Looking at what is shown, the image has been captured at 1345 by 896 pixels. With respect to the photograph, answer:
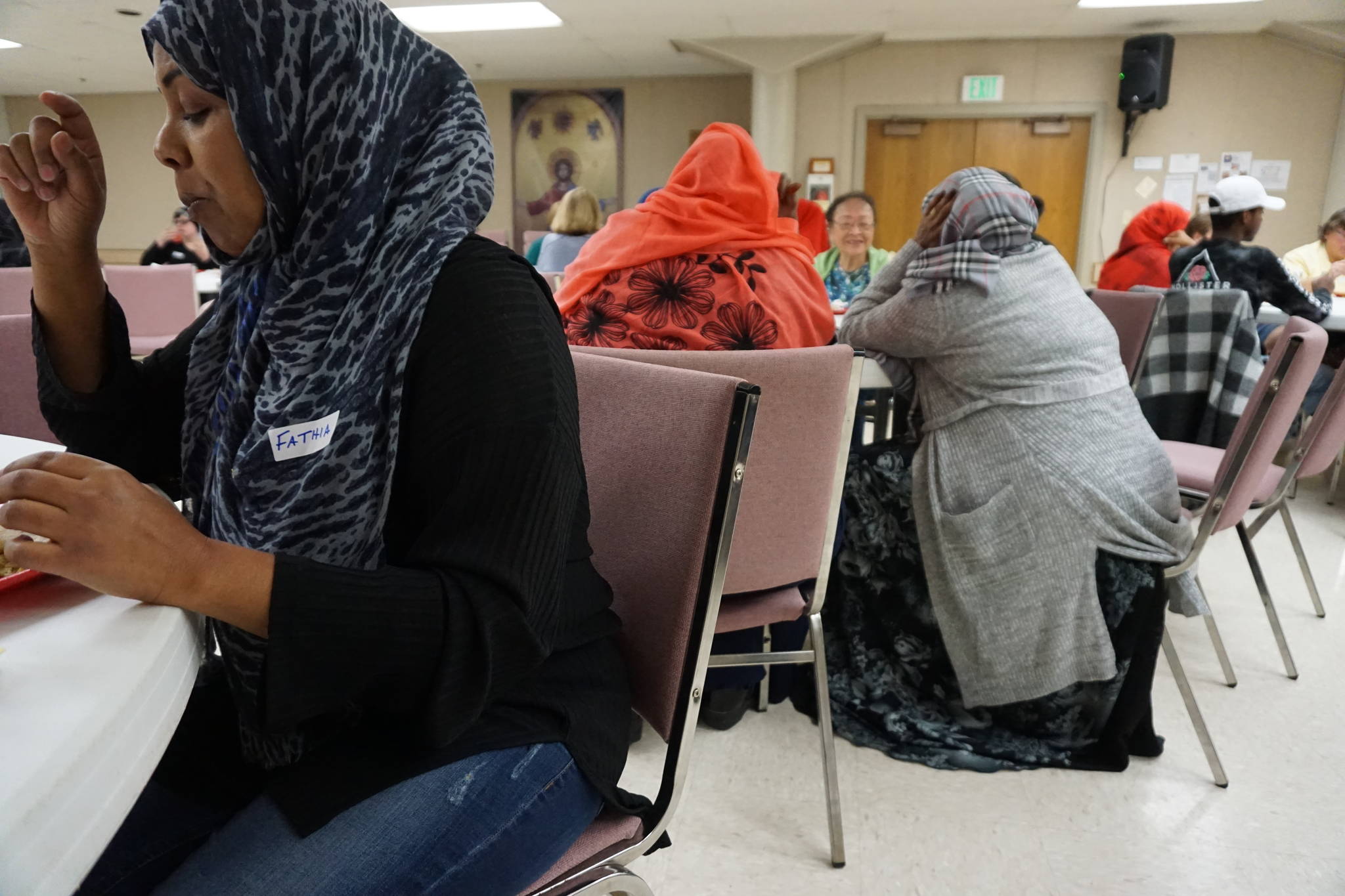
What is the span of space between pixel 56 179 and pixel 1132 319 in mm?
2901

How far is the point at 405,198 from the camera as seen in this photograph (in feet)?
2.54

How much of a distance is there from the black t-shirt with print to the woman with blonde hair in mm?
2579

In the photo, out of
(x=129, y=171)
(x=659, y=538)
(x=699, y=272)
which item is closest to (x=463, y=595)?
(x=659, y=538)

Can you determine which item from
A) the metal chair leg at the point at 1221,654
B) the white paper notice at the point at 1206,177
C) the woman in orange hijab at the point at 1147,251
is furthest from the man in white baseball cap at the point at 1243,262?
the white paper notice at the point at 1206,177

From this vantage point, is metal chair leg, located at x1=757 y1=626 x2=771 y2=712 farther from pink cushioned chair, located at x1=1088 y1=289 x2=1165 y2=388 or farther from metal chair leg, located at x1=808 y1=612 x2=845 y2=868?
pink cushioned chair, located at x1=1088 y1=289 x2=1165 y2=388

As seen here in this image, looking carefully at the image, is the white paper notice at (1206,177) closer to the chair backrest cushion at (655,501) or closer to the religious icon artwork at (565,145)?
the religious icon artwork at (565,145)

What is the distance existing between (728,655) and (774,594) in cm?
13

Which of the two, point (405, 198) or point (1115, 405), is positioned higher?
point (405, 198)

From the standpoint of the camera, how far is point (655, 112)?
8.33 m

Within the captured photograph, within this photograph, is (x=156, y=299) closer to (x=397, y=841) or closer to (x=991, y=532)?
(x=991, y=532)

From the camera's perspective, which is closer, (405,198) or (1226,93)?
(405,198)

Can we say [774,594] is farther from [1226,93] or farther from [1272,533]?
[1226,93]

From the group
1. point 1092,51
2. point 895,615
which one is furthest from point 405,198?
point 1092,51

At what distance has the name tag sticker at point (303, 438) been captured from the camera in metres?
0.72
